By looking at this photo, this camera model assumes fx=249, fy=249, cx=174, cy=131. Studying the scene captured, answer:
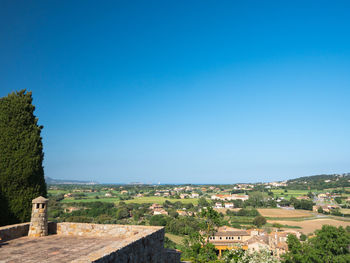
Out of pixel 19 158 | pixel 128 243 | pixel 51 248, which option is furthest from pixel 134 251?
pixel 19 158

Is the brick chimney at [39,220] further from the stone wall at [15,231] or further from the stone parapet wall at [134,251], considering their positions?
the stone parapet wall at [134,251]

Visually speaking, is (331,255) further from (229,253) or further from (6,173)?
(6,173)

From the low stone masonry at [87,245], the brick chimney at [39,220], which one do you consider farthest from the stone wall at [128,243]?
the brick chimney at [39,220]

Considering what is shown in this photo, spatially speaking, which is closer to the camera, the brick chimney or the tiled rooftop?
the tiled rooftop

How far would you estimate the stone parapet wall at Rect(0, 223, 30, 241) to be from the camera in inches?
297

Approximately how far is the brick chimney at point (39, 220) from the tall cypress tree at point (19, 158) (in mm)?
4346

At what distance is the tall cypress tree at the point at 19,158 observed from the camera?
1180cm

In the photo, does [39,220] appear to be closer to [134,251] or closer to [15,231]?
[15,231]

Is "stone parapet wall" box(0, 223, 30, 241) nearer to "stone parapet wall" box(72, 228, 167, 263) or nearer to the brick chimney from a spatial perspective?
the brick chimney

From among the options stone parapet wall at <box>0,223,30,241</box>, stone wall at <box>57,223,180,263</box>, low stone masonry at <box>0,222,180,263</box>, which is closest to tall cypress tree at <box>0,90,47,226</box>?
stone parapet wall at <box>0,223,30,241</box>

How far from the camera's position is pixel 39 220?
8.28m

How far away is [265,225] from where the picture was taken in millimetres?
74812

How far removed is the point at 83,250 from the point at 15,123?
945cm

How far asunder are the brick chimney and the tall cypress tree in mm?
4346
